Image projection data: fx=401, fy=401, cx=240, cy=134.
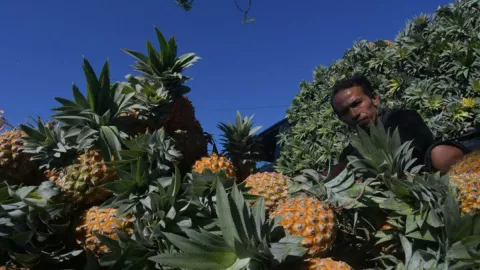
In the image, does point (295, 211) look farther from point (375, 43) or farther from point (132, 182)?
point (375, 43)

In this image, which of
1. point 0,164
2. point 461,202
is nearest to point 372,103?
point 461,202

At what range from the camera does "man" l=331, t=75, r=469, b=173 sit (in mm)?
1779

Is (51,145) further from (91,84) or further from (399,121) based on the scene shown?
(399,121)

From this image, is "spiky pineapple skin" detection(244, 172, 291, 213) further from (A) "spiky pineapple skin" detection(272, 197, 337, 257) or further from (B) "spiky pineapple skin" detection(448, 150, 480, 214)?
(B) "spiky pineapple skin" detection(448, 150, 480, 214)

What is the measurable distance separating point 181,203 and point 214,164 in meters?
0.28

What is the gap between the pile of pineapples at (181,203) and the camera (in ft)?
3.24

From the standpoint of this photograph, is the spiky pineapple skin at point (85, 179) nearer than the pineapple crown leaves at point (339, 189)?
No

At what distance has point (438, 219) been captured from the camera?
3.28 feet

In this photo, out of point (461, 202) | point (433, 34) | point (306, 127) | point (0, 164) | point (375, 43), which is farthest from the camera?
point (306, 127)

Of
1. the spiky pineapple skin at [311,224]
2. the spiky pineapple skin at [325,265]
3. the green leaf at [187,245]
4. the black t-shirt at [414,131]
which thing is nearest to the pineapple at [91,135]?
the green leaf at [187,245]

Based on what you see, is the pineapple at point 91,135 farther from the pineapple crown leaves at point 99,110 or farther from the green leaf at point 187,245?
the green leaf at point 187,245

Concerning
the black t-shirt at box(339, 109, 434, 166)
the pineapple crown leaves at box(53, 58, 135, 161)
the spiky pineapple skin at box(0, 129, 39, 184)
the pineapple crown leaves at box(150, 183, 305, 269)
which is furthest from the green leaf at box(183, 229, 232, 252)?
the black t-shirt at box(339, 109, 434, 166)

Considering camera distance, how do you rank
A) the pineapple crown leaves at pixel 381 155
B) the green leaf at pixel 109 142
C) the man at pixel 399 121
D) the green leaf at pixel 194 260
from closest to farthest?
1. the green leaf at pixel 194 260
2. the pineapple crown leaves at pixel 381 155
3. the green leaf at pixel 109 142
4. the man at pixel 399 121

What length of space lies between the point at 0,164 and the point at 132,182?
1.80ft
